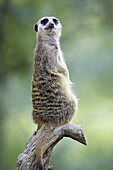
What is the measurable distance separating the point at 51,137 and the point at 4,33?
2.85m

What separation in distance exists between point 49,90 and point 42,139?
15.5 inches

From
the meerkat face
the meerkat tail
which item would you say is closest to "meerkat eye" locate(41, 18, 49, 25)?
the meerkat face

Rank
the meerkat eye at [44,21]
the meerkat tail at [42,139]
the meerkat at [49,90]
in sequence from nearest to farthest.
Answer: the meerkat tail at [42,139] < the meerkat at [49,90] < the meerkat eye at [44,21]

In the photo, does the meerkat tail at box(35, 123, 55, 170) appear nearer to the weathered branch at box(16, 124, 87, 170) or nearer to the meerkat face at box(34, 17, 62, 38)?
the weathered branch at box(16, 124, 87, 170)

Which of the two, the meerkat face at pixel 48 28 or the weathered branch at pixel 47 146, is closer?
the weathered branch at pixel 47 146

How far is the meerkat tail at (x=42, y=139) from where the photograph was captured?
1986 mm

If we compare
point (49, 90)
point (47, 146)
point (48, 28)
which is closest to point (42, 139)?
point (47, 146)

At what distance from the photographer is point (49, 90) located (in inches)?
83.4

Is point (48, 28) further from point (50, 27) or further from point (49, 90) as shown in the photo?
point (49, 90)

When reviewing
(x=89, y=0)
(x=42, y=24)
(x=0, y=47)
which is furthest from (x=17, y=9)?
(x=42, y=24)

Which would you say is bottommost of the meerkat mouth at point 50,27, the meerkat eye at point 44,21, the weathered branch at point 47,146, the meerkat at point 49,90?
the weathered branch at point 47,146

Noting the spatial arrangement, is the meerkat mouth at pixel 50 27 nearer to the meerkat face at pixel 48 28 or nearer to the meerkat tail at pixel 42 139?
the meerkat face at pixel 48 28

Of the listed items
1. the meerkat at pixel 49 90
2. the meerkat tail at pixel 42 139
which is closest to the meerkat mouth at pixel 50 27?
the meerkat at pixel 49 90

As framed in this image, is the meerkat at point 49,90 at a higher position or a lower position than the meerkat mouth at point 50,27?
lower
